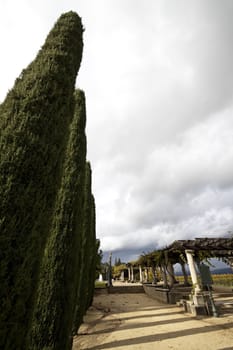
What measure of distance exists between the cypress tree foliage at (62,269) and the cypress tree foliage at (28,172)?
242 cm

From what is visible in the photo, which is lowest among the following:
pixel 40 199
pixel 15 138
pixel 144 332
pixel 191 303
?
pixel 144 332

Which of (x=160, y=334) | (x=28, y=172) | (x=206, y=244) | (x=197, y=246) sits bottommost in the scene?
(x=160, y=334)

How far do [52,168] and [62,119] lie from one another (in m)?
1.00

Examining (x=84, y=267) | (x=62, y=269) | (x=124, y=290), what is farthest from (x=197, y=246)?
(x=124, y=290)

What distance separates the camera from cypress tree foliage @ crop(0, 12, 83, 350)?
2.25 meters

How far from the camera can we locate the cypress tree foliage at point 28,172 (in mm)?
2252

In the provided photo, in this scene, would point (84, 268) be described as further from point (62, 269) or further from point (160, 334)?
point (62, 269)

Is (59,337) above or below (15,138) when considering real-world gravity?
below

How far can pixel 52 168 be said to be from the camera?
10.0 feet

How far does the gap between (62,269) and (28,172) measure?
11.1 ft

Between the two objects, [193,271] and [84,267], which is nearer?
[84,267]

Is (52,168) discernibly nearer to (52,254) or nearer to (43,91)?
(43,91)

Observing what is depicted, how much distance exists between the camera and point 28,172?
2.68m

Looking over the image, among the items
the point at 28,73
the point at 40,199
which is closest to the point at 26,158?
the point at 40,199
